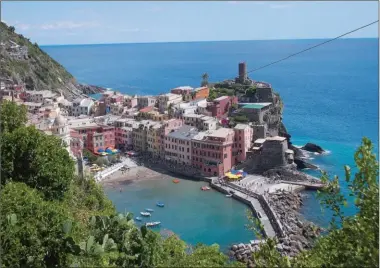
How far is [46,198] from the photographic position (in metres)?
11.7

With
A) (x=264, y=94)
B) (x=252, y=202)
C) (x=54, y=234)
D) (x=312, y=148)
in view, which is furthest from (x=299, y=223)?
(x=264, y=94)

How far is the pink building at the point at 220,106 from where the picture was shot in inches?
1459

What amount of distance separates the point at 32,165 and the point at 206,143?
61.1 feet

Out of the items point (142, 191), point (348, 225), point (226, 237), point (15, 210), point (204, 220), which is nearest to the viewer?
point (348, 225)

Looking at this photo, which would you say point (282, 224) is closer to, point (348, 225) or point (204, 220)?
point (204, 220)

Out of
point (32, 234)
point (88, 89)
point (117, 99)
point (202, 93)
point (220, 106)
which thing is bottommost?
point (32, 234)

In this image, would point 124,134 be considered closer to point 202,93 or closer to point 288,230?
point 202,93

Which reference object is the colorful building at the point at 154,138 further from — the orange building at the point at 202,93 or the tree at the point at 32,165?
the tree at the point at 32,165

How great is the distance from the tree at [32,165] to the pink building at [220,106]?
84.7ft

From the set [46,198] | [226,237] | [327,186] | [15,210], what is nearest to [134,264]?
[15,210]

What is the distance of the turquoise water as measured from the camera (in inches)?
845

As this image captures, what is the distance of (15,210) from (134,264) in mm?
2710

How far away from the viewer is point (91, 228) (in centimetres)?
916

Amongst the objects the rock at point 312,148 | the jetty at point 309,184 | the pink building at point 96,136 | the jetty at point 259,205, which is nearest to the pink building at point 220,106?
the rock at point 312,148
